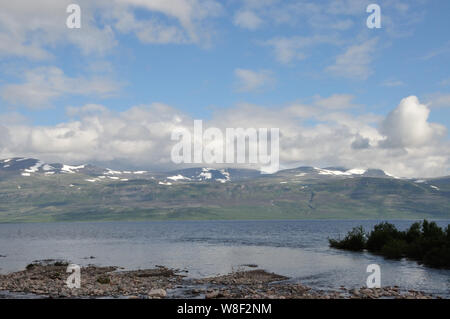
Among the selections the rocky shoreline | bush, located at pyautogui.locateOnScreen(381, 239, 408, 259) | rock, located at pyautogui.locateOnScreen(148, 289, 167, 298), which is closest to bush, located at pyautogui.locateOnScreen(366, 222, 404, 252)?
bush, located at pyautogui.locateOnScreen(381, 239, 408, 259)

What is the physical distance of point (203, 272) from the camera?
73625 millimetres

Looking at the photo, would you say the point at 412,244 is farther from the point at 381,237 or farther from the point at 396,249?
the point at 381,237

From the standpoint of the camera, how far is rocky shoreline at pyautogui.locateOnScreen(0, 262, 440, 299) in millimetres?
46750

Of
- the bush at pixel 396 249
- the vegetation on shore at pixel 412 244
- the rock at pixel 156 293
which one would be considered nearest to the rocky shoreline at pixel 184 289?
the rock at pixel 156 293

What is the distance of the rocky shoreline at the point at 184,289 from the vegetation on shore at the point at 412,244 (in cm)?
3008

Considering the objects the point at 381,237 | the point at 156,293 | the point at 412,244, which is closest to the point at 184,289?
the point at 156,293

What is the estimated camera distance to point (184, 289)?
175ft

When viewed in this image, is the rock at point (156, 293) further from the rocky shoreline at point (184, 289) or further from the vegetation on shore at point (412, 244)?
the vegetation on shore at point (412, 244)

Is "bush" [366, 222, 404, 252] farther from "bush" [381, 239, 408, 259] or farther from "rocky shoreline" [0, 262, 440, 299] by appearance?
"rocky shoreline" [0, 262, 440, 299]

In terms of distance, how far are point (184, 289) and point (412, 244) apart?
205ft

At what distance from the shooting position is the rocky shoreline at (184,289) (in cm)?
4675

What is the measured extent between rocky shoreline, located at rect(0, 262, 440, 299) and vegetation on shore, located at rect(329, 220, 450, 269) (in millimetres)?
30080

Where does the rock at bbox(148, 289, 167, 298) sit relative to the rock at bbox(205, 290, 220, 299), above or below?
below
